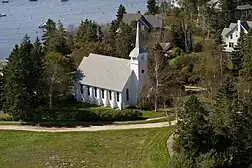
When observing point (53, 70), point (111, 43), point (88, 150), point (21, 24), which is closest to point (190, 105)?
point (88, 150)

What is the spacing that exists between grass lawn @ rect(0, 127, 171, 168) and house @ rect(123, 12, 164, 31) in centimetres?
3919

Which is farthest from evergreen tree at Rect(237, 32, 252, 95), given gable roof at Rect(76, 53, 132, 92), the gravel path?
gable roof at Rect(76, 53, 132, 92)

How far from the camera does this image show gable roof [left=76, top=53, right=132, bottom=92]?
49.1m

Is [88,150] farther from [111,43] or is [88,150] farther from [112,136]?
[111,43]

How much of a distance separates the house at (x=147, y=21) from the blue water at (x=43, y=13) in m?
17.6

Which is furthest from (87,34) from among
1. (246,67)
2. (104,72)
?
(246,67)

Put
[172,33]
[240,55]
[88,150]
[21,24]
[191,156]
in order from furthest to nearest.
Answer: [21,24]
[172,33]
[240,55]
[88,150]
[191,156]

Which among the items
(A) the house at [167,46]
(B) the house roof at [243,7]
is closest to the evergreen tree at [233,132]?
(A) the house at [167,46]

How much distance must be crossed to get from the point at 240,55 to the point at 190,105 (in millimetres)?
26103

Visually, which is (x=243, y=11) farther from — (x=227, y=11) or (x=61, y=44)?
(x=61, y=44)

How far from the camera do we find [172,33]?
2712 inches

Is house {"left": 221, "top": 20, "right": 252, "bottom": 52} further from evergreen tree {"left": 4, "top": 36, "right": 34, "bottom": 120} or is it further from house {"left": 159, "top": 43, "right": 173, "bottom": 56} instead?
evergreen tree {"left": 4, "top": 36, "right": 34, "bottom": 120}

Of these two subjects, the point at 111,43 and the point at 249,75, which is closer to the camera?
the point at 249,75

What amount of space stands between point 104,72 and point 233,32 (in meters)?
26.1
